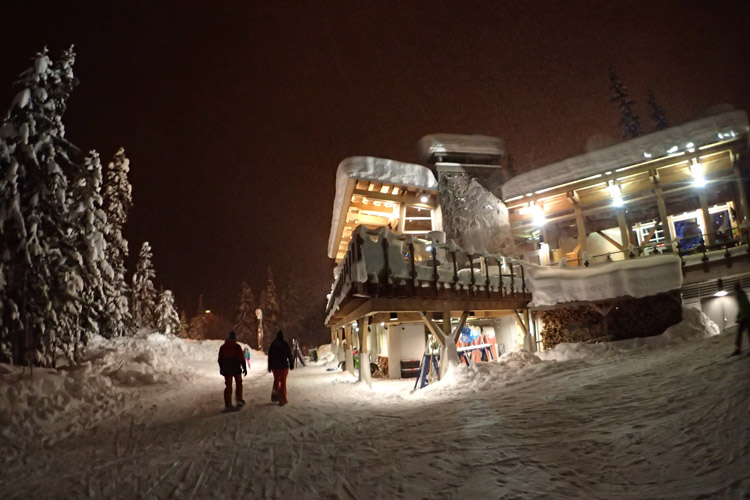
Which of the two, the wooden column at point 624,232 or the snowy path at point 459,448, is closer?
the snowy path at point 459,448

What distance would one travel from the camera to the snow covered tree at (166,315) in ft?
137

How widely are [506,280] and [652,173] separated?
1091cm

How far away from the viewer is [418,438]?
6680 mm

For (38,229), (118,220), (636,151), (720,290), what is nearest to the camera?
(38,229)

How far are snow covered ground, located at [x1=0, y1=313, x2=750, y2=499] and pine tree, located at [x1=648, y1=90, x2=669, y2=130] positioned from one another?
1515 inches

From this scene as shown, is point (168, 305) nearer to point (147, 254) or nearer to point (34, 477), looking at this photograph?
point (147, 254)

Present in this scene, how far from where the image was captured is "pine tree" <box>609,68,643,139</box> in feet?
128

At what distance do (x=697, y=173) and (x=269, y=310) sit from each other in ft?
177

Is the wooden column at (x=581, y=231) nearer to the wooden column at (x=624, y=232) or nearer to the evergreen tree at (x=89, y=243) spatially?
the wooden column at (x=624, y=232)

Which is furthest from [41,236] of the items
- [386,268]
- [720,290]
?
[720,290]

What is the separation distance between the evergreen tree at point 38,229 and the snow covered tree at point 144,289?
28758 mm

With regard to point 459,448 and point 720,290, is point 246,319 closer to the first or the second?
point 720,290

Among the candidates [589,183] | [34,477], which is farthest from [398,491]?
[589,183]

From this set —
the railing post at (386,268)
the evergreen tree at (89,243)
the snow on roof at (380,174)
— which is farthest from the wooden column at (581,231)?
the evergreen tree at (89,243)
